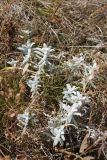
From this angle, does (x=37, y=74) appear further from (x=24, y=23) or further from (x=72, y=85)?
(x=24, y=23)

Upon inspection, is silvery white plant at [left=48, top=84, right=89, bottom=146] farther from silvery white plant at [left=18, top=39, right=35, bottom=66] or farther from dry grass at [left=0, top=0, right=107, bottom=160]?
silvery white plant at [left=18, top=39, right=35, bottom=66]

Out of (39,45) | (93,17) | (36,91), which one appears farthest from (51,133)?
(93,17)

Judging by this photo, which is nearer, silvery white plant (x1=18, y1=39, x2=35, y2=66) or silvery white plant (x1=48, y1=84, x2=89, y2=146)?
silvery white plant (x1=48, y1=84, x2=89, y2=146)

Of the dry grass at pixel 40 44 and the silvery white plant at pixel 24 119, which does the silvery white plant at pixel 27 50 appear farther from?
the silvery white plant at pixel 24 119

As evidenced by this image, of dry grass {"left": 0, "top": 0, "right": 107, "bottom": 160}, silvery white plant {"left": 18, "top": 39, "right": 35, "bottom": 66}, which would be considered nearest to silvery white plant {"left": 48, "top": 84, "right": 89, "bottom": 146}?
dry grass {"left": 0, "top": 0, "right": 107, "bottom": 160}

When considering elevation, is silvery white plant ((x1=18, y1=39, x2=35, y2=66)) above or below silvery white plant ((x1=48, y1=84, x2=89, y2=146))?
above

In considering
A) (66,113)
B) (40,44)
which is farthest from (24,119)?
(40,44)

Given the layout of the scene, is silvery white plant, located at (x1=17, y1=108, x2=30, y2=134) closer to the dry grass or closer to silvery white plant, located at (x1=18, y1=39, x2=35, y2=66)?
the dry grass

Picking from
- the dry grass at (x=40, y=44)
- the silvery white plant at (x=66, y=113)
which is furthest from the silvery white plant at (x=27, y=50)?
the silvery white plant at (x=66, y=113)
